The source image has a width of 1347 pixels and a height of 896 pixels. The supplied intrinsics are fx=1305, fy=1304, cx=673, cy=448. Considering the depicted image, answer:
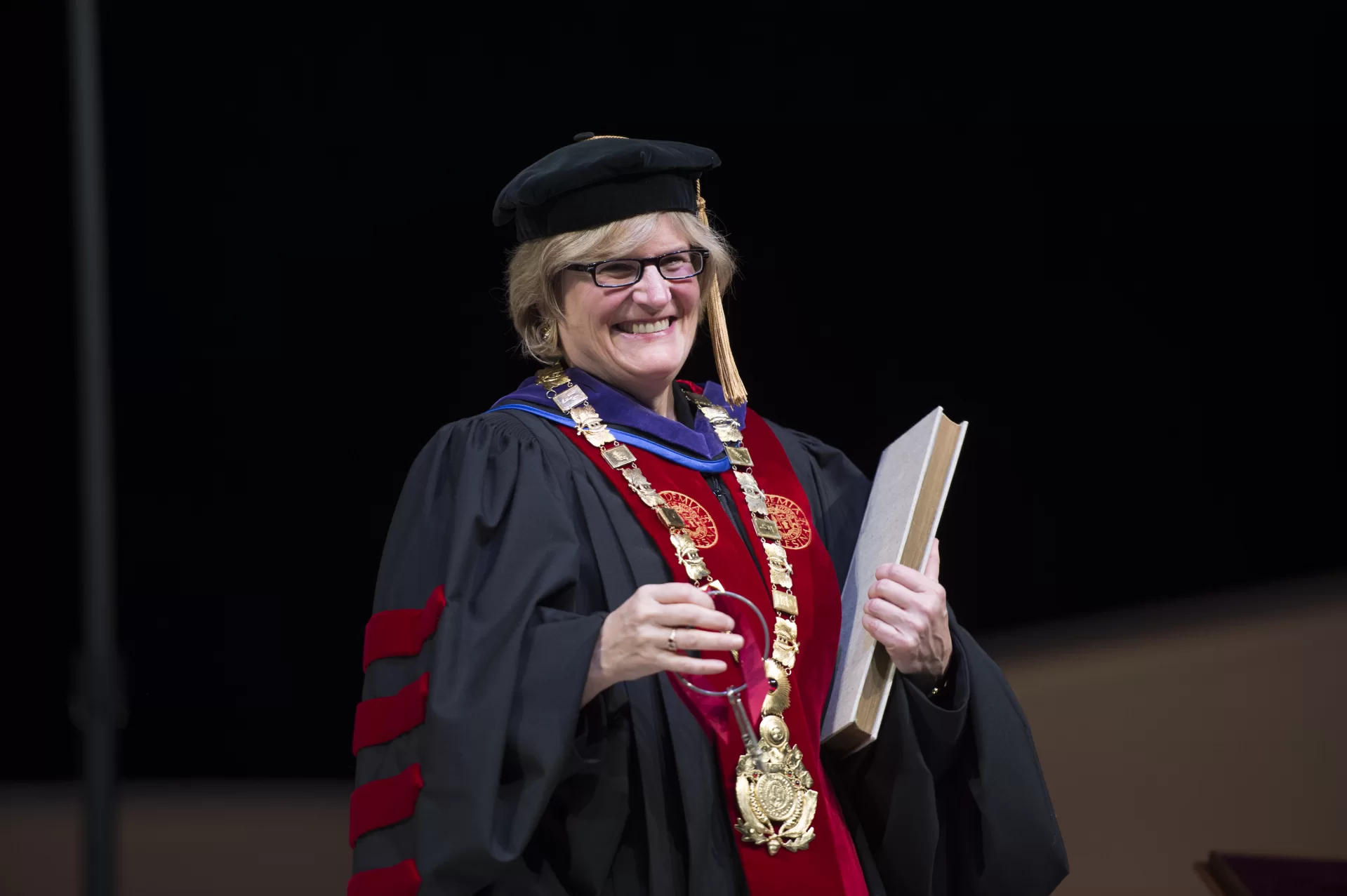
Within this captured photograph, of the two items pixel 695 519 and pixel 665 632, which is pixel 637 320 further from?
pixel 665 632

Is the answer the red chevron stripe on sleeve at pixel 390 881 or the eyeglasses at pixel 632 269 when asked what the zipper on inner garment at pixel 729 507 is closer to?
the eyeglasses at pixel 632 269

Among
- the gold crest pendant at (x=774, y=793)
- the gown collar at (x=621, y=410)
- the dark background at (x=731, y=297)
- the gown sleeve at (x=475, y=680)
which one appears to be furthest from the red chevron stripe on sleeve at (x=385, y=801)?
the dark background at (x=731, y=297)

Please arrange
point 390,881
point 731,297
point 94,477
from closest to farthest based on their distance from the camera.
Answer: point 94,477, point 390,881, point 731,297

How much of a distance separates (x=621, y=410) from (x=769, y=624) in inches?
14.5

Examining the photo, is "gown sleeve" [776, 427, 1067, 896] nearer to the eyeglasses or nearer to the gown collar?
the gown collar

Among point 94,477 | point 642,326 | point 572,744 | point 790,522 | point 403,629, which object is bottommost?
point 572,744

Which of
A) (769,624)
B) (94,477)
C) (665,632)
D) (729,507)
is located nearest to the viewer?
(94,477)

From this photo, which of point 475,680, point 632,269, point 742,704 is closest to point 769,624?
point 742,704

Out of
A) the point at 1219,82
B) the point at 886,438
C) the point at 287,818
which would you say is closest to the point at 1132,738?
the point at 886,438

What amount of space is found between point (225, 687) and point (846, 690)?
71.1 inches

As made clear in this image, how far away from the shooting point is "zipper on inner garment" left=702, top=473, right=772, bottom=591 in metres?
1.84

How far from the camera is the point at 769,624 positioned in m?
1.76

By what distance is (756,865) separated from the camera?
5.41 feet

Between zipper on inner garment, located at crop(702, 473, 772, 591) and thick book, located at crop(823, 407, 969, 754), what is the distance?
6.2 inches
